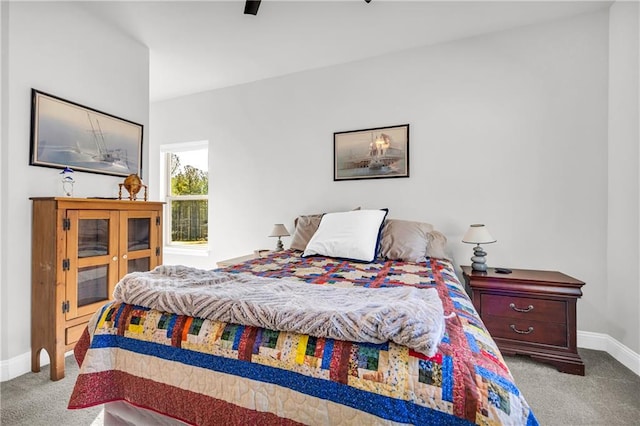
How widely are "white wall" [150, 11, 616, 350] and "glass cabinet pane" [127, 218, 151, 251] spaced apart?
1.20 m

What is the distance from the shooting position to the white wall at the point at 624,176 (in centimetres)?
202

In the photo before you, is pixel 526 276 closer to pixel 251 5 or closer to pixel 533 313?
pixel 533 313

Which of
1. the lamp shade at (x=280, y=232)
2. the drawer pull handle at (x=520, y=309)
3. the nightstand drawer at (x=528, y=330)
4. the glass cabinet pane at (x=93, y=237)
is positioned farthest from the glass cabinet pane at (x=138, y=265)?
the drawer pull handle at (x=520, y=309)

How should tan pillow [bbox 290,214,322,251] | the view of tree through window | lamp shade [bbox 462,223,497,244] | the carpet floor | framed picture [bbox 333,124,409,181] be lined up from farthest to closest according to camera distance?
the view of tree through window → framed picture [bbox 333,124,409,181] → tan pillow [bbox 290,214,322,251] → lamp shade [bbox 462,223,497,244] → the carpet floor

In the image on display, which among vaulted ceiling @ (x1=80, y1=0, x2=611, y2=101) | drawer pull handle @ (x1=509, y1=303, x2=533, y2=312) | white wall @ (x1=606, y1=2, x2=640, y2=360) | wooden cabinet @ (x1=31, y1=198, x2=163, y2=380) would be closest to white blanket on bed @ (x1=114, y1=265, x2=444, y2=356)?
wooden cabinet @ (x1=31, y1=198, x2=163, y2=380)

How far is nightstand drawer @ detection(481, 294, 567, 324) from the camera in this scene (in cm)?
199

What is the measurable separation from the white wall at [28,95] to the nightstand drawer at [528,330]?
3.23 m

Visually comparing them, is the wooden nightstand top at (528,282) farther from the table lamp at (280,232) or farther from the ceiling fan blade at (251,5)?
the ceiling fan blade at (251,5)

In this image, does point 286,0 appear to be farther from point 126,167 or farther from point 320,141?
point 126,167

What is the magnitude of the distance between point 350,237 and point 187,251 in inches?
106

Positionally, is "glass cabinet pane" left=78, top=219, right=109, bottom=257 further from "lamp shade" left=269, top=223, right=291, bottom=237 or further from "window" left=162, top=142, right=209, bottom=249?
"window" left=162, top=142, right=209, bottom=249

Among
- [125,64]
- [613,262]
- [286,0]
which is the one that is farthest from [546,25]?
[125,64]

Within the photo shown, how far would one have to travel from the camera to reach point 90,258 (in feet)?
6.78

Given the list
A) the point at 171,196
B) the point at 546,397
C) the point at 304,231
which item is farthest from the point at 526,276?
the point at 171,196
